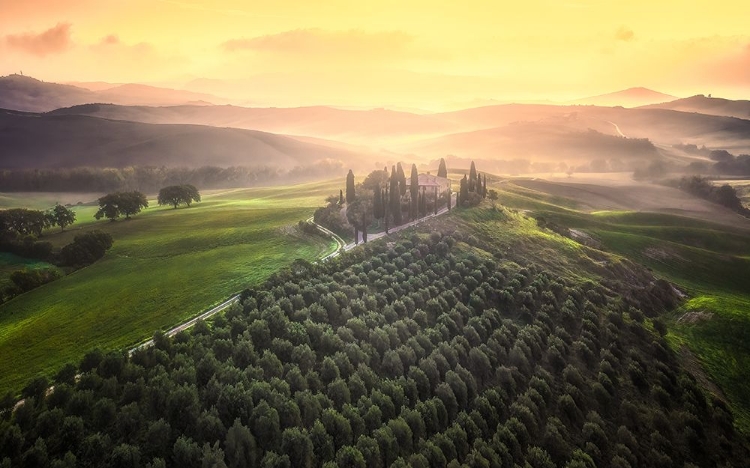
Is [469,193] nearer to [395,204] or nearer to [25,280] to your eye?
[395,204]

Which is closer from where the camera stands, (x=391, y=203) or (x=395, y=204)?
(x=395, y=204)

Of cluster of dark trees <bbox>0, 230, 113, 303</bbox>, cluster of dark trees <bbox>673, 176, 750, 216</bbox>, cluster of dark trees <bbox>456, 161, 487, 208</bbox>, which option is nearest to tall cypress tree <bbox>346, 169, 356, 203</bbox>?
cluster of dark trees <bbox>456, 161, 487, 208</bbox>

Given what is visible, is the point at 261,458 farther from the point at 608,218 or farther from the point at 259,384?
the point at 608,218

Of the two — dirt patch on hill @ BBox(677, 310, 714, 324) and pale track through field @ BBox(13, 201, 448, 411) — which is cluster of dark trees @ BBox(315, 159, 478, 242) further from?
dirt patch on hill @ BBox(677, 310, 714, 324)

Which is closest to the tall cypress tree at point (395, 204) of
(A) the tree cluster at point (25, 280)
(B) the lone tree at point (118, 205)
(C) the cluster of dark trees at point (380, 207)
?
(C) the cluster of dark trees at point (380, 207)

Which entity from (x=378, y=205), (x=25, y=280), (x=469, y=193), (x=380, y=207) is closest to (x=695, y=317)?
(x=469, y=193)

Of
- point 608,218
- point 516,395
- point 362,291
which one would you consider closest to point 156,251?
point 362,291
